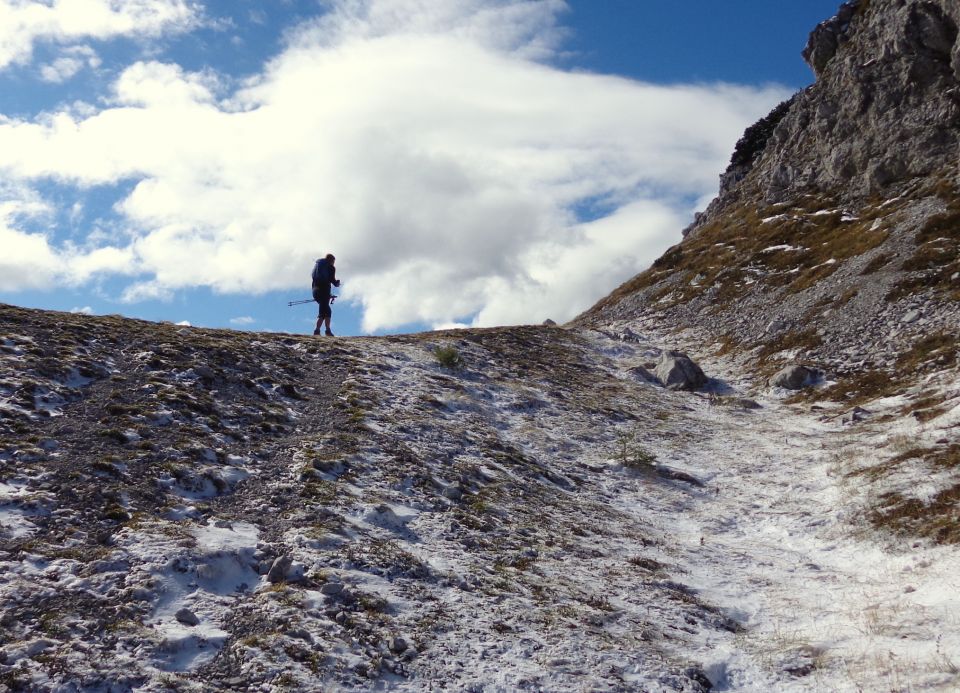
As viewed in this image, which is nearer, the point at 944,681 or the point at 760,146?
the point at 944,681

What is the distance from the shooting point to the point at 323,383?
75.7 feet

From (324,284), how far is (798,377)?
68.0 feet

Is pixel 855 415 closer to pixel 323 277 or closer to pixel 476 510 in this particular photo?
pixel 476 510

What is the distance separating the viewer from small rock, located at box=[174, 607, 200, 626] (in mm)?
9609

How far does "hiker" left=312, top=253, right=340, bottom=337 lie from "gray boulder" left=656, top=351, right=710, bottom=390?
595 inches

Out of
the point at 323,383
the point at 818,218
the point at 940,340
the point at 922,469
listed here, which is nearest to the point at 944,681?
the point at 922,469

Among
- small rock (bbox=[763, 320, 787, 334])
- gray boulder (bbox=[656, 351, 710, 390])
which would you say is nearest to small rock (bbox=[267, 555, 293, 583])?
gray boulder (bbox=[656, 351, 710, 390])

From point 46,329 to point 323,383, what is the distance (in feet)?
26.6

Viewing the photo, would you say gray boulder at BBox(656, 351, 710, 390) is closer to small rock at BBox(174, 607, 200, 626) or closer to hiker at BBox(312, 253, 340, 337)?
hiker at BBox(312, 253, 340, 337)

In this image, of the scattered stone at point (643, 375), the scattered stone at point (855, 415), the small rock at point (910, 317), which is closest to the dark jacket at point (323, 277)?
the scattered stone at point (643, 375)

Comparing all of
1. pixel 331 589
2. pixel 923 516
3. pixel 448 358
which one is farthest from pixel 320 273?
pixel 923 516

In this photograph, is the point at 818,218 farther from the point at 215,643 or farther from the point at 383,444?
the point at 215,643

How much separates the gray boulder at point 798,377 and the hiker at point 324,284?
1958cm

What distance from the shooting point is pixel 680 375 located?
31750 mm
